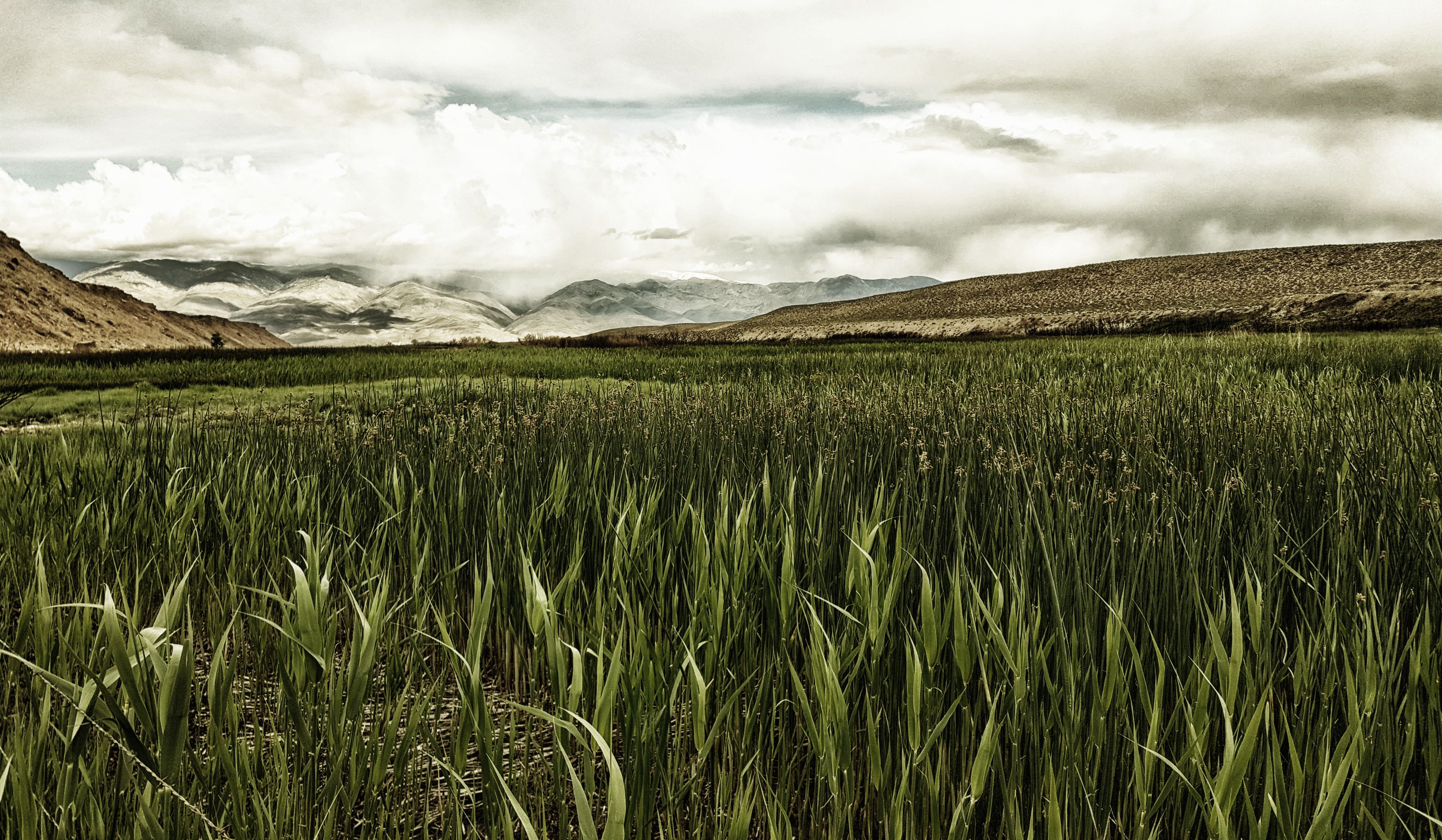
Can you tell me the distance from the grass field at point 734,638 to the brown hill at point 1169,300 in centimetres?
2902

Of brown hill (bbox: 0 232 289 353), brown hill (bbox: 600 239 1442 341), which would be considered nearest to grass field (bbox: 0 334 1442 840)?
brown hill (bbox: 600 239 1442 341)

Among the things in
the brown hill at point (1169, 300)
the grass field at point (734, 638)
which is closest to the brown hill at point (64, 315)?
the brown hill at point (1169, 300)

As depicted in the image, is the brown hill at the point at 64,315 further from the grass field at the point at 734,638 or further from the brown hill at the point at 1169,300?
the grass field at the point at 734,638

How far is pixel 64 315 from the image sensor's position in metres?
64.4

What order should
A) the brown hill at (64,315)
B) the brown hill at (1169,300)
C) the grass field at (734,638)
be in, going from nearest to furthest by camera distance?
the grass field at (734,638) → the brown hill at (1169,300) → the brown hill at (64,315)

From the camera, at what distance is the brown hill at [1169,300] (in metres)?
27.3

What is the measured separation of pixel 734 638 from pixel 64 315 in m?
85.7

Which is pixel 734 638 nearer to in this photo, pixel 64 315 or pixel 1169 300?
pixel 1169 300

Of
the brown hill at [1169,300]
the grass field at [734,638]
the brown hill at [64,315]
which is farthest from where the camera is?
the brown hill at [64,315]

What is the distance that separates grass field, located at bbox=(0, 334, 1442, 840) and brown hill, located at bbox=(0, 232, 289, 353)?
177 ft

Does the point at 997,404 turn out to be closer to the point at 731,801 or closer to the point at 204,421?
the point at 731,801

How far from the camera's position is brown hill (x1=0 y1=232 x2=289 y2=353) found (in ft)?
187

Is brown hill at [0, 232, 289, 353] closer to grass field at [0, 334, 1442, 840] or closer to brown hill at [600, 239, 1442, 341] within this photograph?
brown hill at [600, 239, 1442, 341]

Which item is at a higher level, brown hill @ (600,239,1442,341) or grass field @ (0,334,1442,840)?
brown hill @ (600,239,1442,341)
